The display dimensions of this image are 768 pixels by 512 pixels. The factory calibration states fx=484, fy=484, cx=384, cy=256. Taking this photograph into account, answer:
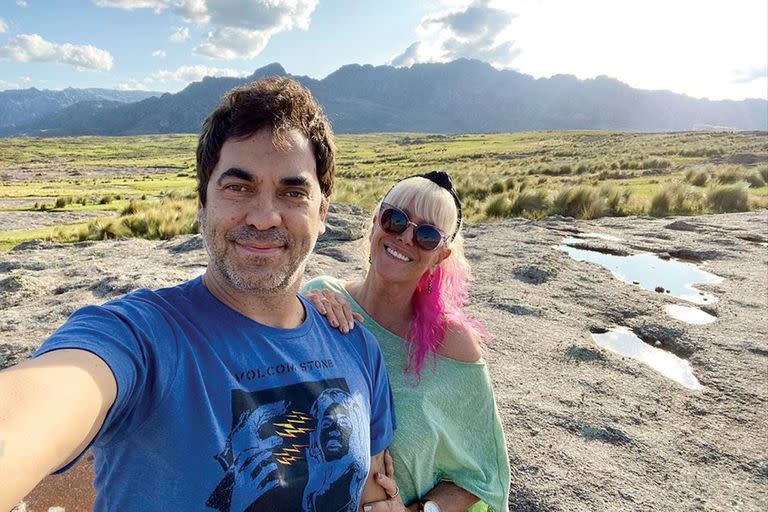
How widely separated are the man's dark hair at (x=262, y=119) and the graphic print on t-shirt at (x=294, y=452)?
2.95ft

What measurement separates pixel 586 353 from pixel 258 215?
189 inches

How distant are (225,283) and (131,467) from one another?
2.19 feet

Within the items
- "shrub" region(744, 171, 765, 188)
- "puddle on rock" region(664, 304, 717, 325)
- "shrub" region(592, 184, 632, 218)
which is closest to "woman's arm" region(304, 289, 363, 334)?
"puddle on rock" region(664, 304, 717, 325)

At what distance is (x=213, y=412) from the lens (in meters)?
1.46

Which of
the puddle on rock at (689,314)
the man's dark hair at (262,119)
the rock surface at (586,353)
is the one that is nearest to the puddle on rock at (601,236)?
the rock surface at (586,353)

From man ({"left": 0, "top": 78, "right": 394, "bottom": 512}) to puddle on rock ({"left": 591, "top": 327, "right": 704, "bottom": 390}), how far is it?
4.33 m

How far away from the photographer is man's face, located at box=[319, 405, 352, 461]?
65.2 inches

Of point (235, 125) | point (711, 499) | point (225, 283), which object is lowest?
point (711, 499)

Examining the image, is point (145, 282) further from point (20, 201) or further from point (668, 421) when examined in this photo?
point (20, 201)

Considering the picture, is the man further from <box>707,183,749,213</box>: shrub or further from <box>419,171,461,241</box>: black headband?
<box>707,183,749,213</box>: shrub

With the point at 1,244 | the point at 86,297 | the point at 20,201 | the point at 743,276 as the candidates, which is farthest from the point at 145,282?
the point at 20,201

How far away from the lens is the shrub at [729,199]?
15.7 meters

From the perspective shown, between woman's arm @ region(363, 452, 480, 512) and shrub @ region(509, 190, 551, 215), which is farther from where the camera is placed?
shrub @ region(509, 190, 551, 215)

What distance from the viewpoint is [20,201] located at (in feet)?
67.8
